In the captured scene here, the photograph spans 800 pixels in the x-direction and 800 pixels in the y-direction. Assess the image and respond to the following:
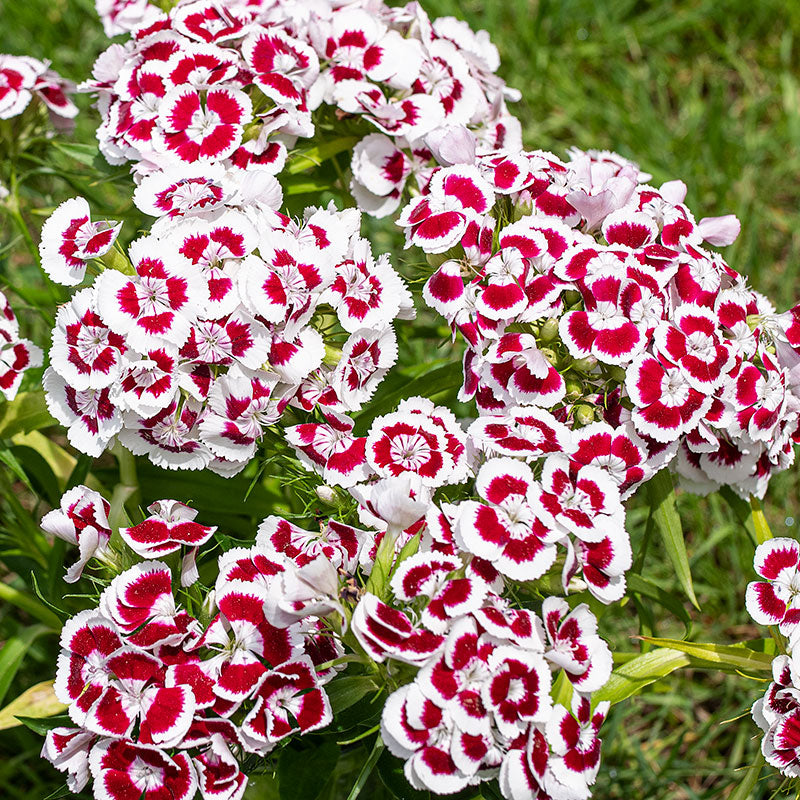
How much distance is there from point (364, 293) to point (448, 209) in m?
0.27

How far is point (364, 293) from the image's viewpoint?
1.97m

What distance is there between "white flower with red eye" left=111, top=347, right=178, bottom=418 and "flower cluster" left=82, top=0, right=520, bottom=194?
1.80 feet

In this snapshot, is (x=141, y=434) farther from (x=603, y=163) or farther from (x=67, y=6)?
(x=67, y=6)

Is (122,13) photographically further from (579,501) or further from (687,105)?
(687,105)

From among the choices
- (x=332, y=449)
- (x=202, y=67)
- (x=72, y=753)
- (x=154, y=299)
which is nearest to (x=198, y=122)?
(x=202, y=67)

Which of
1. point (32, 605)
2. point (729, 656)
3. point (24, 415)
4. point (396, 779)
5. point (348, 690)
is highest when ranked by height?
point (729, 656)

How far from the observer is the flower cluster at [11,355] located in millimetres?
2189

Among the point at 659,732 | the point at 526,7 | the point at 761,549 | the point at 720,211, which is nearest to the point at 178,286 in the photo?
the point at 761,549

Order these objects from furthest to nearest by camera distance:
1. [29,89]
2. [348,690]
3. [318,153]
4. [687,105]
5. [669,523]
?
[687,105] → [29,89] → [318,153] → [669,523] → [348,690]

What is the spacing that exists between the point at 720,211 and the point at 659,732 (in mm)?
2067

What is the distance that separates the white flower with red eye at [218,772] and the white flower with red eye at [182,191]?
3.31 ft

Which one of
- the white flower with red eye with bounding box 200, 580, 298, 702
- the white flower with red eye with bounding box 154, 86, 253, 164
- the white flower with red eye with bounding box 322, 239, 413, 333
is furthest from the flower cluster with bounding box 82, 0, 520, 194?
the white flower with red eye with bounding box 200, 580, 298, 702

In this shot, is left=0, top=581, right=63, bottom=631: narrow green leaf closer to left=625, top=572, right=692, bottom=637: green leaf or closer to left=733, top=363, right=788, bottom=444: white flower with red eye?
left=625, top=572, right=692, bottom=637: green leaf

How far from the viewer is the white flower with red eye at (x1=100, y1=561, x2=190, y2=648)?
170 cm
